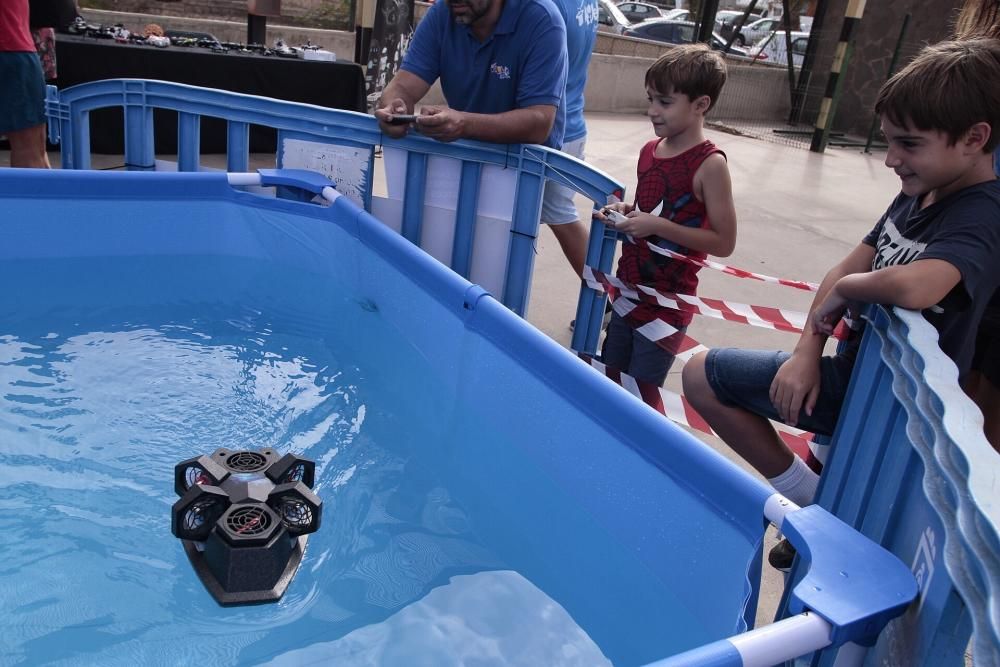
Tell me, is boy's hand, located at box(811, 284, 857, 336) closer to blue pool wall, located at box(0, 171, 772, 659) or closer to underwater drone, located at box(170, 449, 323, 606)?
blue pool wall, located at box(0, 171, 772, 659)

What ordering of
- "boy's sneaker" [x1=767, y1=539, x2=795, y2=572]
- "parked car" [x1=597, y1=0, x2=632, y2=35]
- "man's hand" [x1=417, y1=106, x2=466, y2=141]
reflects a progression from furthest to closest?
"parked car" [x1=597, y1=0, x2=632, y2=35] → "man's hand" [x1=417, y1=106, x2=466, y2=141] → "boy's sneaker" [x1=767, y1=539, x2=795, y2=572]

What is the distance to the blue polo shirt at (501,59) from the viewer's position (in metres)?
2.98

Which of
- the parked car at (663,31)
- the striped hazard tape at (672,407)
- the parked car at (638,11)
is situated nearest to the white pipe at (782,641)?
the striped hazard tape at (672,407)

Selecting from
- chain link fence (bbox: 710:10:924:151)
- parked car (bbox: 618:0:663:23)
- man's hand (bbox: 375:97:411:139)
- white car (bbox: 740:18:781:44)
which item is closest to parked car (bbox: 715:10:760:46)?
white car (bbox: 740:18:781:44)

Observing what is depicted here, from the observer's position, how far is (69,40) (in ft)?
18.8

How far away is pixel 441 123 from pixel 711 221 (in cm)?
98

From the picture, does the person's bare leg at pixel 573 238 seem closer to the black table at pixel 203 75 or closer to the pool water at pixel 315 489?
the pool water at pixel 315 489

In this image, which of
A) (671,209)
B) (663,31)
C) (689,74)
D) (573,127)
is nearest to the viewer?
(689,74)

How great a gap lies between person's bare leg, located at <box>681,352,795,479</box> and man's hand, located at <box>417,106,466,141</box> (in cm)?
135

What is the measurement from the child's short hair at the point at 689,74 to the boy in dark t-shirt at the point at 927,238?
0.81 metres

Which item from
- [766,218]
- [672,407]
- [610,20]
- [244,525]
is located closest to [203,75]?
[766,218]

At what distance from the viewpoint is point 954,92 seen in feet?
4.97

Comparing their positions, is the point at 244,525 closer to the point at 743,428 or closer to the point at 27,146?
the point at 743,428

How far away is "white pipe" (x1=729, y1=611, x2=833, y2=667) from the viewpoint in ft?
3.47
